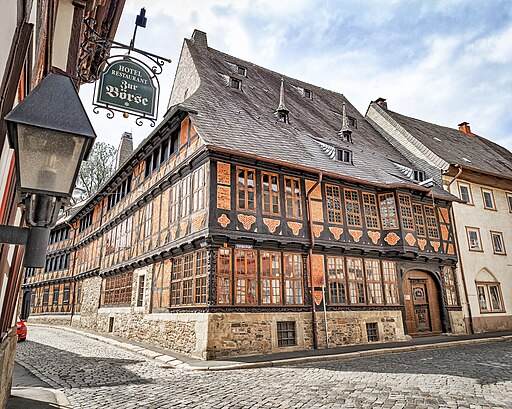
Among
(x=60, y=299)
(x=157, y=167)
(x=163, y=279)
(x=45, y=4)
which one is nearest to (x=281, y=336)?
(x=163, y=279)

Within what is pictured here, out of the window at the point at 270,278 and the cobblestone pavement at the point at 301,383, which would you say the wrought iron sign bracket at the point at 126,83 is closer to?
the cobblestone pavement at the point at 301,383

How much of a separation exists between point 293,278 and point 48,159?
12.2m

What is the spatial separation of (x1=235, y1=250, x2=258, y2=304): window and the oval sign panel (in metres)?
7.72

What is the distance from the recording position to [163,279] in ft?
47.6

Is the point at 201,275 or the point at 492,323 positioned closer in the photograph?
the point at 201,275

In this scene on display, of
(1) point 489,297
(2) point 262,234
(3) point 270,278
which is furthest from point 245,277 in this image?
(1) point 489,297

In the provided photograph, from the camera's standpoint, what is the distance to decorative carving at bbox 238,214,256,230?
12.5 meters

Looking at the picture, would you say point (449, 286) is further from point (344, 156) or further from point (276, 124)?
point (276, 124)

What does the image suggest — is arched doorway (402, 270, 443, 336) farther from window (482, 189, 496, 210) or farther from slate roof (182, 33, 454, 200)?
window (482, 189, 496, 210)

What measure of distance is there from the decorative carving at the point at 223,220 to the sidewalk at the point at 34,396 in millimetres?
6205

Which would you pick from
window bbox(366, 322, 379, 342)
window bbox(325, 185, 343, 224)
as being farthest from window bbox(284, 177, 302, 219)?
window bbox(366, 322, 379, 342)

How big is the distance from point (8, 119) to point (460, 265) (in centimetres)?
2041

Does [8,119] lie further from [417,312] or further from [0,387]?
[417,312]

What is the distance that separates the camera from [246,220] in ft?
41.4
